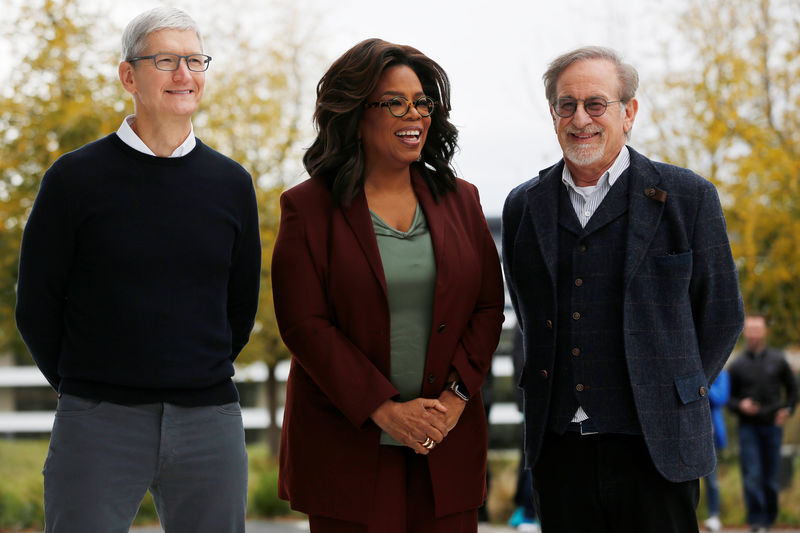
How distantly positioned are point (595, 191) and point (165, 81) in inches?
60.2

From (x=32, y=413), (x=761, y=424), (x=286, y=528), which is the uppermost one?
(x=761, y=424)

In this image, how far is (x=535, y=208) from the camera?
3.50m

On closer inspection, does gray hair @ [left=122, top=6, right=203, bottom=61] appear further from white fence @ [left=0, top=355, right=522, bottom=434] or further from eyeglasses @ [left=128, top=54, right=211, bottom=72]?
white fence @ [left=0, top=355, right=522, bottom=434]

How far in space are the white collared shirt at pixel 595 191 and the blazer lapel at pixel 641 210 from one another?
5cm

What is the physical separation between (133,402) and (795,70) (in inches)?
513

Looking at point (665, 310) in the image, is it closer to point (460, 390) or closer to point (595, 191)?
point (595, 191)

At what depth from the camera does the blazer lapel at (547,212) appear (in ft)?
11.1

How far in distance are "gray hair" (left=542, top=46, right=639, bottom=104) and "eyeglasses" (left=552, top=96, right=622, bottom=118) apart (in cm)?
7

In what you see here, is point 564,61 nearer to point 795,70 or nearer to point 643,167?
point 643,167

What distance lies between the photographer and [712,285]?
332cm

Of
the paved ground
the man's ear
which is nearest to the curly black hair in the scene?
the man's ear

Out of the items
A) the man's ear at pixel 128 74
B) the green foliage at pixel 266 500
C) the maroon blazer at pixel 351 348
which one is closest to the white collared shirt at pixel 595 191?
the maroon blazer at pixel 351 348

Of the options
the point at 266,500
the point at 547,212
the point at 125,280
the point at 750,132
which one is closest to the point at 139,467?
the point at 125,280

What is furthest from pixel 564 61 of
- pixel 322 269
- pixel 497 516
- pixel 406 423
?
Answer: pixel 497 516
